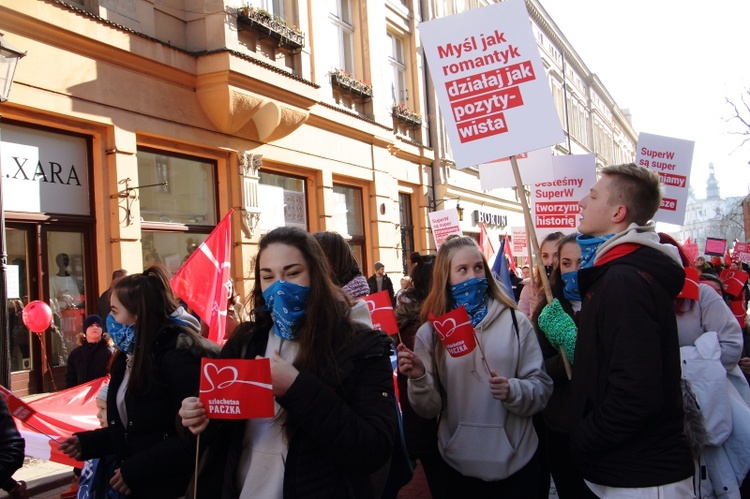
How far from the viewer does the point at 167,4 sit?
34.6 ft

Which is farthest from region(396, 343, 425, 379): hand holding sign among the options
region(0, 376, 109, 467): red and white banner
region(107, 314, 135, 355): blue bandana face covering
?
region(0, 376, 109, 467): red and white banner

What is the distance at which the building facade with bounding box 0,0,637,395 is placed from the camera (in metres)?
8.58

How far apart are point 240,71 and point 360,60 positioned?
604cm

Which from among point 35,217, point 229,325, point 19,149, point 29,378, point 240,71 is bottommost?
point 29,378

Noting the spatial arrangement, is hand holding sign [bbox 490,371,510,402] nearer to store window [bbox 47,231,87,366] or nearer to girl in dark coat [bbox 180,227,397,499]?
girl in dark coat [bbox 180,227,397,499]

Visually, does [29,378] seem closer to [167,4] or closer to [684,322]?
[167,4]

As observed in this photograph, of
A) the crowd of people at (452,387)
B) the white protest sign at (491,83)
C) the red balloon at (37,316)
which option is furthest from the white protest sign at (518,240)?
the crowd of people at (452,387)

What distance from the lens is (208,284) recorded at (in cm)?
600

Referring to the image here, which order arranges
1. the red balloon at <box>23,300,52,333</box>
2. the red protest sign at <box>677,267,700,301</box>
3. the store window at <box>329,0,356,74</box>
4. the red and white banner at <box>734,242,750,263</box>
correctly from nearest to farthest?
the red protest sign at <box>677,267,700,301</box> < the red balloon at <box>23,300,52,333</box> < the store window at <box>329,0,356,74</box> < the red and white banner at <box>734,242,750,263</box>

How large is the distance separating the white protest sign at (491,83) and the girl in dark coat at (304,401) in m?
Result: 2.15

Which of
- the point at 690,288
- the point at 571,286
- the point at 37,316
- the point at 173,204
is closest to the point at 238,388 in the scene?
the point at 571,286

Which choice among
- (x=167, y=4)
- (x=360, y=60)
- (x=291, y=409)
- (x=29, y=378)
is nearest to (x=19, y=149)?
(x=29, y=378)

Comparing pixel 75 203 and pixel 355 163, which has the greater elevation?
pixel 355 163

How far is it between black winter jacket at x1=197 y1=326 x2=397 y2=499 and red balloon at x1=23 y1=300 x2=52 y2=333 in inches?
244
